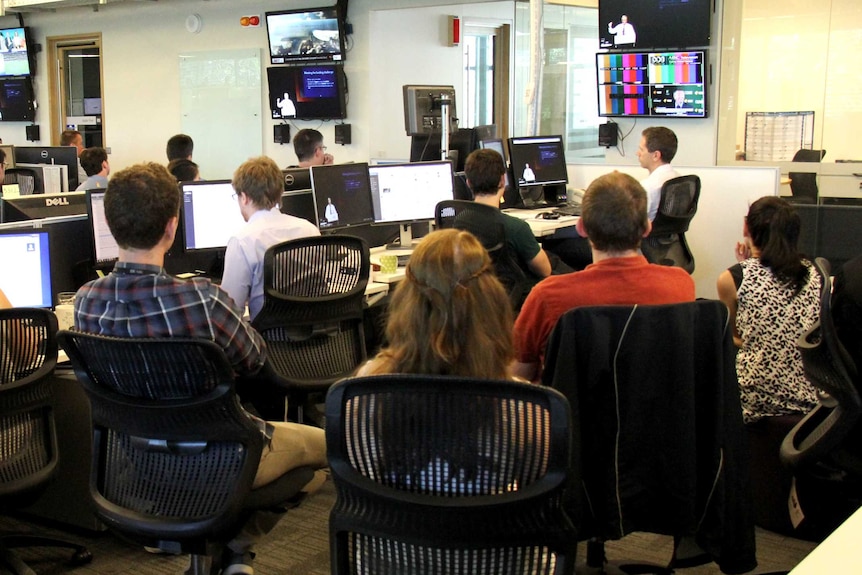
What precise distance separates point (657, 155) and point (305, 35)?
3.80m

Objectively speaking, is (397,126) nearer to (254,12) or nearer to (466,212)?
(254,12)

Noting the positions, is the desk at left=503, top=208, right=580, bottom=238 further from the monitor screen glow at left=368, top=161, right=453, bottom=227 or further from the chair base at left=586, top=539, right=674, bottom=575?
the chair base at left=586, top=539, right=674, bottom=575

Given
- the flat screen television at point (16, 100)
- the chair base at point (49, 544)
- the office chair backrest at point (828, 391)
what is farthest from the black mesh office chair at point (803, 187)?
the flat screen television at point (16, 100)

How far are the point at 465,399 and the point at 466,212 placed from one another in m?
2.83

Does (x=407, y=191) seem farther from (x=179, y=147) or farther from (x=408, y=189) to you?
(x=179, y=147)

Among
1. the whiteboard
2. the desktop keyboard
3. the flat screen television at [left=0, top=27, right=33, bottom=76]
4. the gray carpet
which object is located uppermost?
the flat screen television at [left=0, top=27, right=33, bottom=76]

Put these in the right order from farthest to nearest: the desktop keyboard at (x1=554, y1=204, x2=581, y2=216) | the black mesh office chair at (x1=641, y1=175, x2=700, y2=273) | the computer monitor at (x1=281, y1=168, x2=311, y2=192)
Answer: the desktop keyboard at (x1=554, y1=204, x2=581, y2=216), the black mesh office chair at (x1=641, y1=175, x2=700, y2=273), the computer monitor at (x1=281, y1=168, x2=311, y2=192)

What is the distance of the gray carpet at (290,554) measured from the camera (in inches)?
119

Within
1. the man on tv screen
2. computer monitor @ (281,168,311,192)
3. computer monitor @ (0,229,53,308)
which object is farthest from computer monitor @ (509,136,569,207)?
computer monitor @ (0,229,53,308)

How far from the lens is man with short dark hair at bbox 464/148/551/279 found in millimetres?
4320

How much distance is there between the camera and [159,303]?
226 centimetres

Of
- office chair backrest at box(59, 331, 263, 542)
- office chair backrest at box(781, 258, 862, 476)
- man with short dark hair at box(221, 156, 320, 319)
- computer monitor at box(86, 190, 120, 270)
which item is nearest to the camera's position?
office chair backrest at box(59, 331, 263, 542)

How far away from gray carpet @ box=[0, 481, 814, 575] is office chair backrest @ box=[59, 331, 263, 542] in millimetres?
842

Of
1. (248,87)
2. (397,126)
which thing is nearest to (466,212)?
(397,126)
